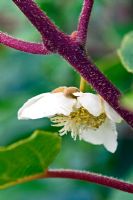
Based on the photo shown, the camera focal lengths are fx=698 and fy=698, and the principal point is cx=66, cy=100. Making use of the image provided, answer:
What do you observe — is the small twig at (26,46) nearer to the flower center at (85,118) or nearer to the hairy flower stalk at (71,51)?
the hairy flower stalk at (71,51)

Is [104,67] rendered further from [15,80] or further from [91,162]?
[15,80]

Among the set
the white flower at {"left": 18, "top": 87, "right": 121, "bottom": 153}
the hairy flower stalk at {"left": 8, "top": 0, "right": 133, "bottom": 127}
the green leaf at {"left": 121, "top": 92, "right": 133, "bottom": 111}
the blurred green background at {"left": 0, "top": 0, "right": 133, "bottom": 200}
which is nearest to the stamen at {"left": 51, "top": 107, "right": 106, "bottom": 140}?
the white flower at {"left": 18, "top": 87, "right": 121, "bottom": 153}

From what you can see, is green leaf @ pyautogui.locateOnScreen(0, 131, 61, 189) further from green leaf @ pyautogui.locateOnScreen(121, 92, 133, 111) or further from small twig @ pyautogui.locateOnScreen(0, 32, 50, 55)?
green leaf @ pyautogui.locateOnScreen(121, 92, 133, 111)

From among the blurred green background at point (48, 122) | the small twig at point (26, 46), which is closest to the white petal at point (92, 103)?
the small twig at point (26, 46)

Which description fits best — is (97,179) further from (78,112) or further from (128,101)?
(128,101)

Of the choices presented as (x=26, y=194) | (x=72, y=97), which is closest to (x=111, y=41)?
(x=26, y=194)

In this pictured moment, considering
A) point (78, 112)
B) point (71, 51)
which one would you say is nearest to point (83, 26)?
point (71, 51)

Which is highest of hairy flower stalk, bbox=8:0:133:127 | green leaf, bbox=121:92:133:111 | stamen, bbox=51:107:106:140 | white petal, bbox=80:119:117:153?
hairy flower stalk, bbox=8:0:133:127
